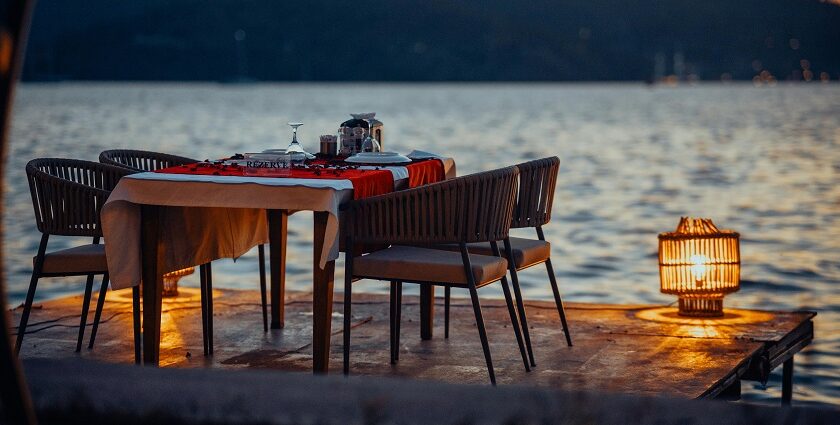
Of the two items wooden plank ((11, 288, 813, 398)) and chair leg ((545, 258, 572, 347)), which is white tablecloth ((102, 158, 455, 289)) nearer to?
wooden plank ((11, 288, 813, 398))

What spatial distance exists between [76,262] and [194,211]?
0.44 m

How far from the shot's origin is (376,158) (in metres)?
4.73

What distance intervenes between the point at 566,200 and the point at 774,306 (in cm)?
833

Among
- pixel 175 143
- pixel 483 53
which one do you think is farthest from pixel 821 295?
pixel 483 53

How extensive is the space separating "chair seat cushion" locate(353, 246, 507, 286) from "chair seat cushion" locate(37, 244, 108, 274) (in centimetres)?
90

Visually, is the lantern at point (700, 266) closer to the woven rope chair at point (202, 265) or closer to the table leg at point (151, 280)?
the woven rope chair at point (202, 265)

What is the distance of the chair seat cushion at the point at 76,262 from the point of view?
4.36m

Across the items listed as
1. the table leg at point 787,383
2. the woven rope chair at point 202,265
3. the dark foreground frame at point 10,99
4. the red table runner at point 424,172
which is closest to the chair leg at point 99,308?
the woven rope chair at point 202,265

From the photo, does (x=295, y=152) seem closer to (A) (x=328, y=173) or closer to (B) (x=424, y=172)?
(B) (x=424, y=172)

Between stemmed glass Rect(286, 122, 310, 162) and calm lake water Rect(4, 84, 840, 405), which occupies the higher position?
stemmed glass Rect(286, 122, 310, 162)

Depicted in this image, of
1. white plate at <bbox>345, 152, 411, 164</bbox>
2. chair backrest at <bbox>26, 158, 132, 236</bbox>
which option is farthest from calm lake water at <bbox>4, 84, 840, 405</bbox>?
chair backrest at <bbox>26, 158, 132, 236</bbox>

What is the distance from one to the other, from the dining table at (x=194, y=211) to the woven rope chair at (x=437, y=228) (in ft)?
0.38

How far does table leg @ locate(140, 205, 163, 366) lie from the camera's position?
4105 mm

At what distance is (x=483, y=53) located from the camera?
137500 millimetres
